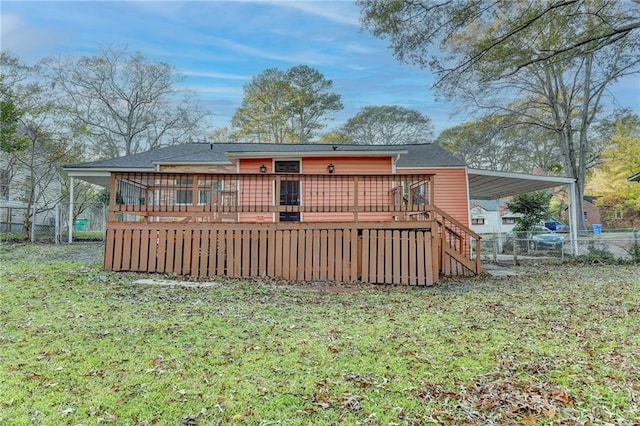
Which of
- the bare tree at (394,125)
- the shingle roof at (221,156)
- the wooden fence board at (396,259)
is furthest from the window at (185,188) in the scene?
the bare tree at (394,125)

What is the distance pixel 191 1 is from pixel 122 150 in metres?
18.4

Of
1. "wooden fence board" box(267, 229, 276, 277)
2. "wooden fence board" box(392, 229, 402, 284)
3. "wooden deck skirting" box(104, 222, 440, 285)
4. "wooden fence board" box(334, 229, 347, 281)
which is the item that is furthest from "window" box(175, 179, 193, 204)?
"wooden fence board" box(392, 229, 402, 284)

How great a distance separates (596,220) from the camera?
35.1 meters

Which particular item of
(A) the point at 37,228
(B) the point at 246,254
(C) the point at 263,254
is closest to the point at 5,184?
(A) the point at 37,228

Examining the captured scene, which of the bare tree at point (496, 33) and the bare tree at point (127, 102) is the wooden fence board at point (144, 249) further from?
the bare tree at point (127, 102)

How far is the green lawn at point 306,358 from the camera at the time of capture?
2.14 metres

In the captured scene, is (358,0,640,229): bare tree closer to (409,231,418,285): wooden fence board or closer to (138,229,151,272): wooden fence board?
(409,231,418,285): wooden fence board

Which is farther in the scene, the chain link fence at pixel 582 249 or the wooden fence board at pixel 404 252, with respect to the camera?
the chain link fence at pixel 582 249

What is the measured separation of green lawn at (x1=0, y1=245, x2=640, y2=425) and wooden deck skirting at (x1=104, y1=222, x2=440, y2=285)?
134cm

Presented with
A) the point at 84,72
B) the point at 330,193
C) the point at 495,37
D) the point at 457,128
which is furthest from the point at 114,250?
the point at 457,128

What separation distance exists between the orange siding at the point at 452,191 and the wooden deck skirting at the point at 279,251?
540 centimetres

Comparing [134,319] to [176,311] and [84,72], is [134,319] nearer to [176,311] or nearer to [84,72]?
[176,311]

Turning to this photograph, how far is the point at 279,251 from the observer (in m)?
6.75

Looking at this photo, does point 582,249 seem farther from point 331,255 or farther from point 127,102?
point 127,102
